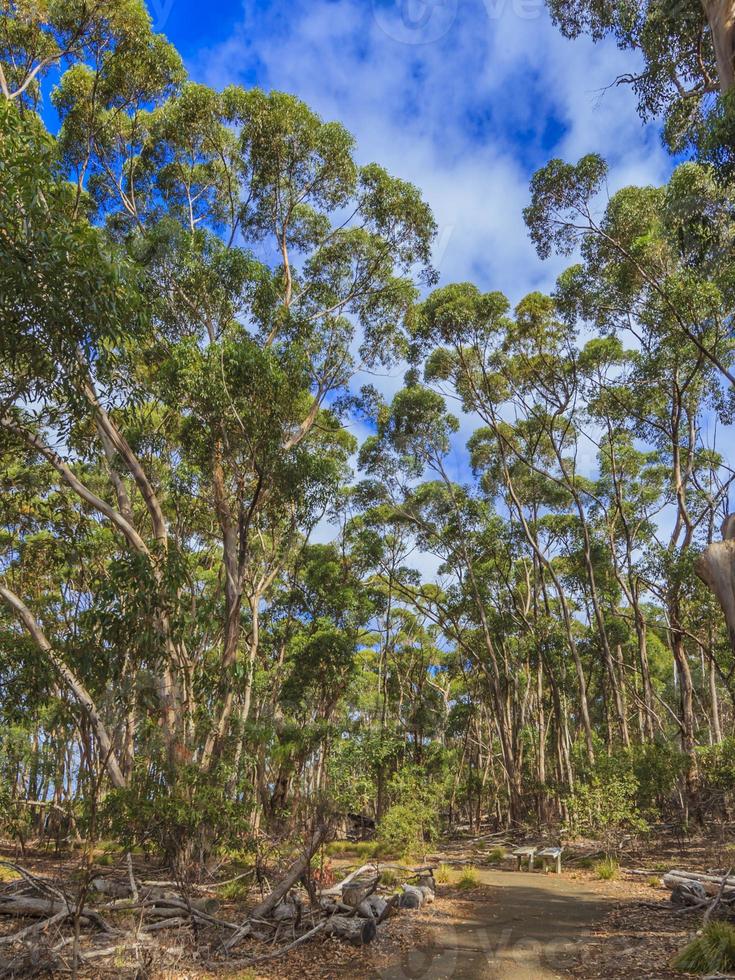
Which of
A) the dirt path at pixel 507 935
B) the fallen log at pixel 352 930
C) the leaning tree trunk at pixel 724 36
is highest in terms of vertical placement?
the leaning tree trunk at pixel 724 36

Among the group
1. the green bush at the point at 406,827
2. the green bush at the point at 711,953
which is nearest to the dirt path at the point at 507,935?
the green bush at the point at 711,953

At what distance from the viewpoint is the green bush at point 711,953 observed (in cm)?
470

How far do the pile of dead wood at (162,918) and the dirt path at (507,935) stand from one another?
721 mm

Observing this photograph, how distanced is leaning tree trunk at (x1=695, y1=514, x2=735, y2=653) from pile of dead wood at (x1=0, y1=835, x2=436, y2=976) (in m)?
4.38

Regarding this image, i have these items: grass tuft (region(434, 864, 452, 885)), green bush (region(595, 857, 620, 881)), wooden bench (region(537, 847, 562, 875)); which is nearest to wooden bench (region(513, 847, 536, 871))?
wooden bench (region(537, 847, 562, 875))

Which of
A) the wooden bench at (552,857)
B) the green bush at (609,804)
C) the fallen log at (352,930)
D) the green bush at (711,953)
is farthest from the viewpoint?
the wooden bench at (552,857)

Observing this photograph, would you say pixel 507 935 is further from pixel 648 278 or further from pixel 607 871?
pixel 648 278

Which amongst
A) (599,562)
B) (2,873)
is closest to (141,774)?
(2,873)

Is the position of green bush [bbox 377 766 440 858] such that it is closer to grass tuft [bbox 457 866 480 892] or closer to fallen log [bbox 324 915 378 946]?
grass tuft [bbox 457 866 480 892]

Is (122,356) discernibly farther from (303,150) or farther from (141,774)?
(303,150)

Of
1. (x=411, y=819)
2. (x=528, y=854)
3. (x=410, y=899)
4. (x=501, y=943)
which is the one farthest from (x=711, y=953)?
(x=528, y=854)

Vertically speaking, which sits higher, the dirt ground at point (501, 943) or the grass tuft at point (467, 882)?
the dirt ground at point (501, 943)

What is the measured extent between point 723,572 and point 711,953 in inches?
115

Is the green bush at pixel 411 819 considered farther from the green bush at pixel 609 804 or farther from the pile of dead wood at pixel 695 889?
the pile of dead wood at pixel 695 889
